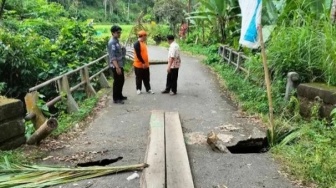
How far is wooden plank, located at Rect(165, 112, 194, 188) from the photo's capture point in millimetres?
4266

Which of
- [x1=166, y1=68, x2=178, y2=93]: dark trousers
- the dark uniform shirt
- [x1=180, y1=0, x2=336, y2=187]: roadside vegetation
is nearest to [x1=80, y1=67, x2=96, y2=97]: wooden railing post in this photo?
the dark uniform shirt

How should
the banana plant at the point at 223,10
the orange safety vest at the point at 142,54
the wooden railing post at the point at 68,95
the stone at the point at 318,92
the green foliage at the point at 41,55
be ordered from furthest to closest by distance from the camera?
1. the banana plant at the point at 223,10
2. the green foliage at the point at 41,55
3. the orange safety vest at the point at 142,54
4. the wooden railing post at the point at 68,95
5. the stone at the point at 318,92

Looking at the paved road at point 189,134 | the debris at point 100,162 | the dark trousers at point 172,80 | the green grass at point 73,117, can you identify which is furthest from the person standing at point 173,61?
the debris at point 100,162

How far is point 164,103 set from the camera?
29.9 ft

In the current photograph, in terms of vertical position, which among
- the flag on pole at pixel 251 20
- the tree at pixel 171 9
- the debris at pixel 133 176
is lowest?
the debris at pixel 133 176

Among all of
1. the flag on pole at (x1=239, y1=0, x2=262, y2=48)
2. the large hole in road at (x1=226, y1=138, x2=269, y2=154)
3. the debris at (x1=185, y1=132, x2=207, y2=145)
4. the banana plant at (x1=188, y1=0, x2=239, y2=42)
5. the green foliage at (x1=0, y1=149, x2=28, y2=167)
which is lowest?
the large hole in road at (x1=226, y1=138, x2=269, y2=154)

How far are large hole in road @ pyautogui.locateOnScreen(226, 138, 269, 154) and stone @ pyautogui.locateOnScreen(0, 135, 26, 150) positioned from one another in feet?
10.1

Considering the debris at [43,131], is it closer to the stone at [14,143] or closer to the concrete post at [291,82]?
the stone at [14,143]

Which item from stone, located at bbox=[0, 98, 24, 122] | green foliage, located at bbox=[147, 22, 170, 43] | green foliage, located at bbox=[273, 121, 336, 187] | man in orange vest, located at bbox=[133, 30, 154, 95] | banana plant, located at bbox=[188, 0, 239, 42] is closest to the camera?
green foliage, located at bbox=[273, 121, 336, 187]

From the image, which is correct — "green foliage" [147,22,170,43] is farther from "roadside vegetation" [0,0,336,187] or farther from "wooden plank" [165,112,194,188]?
"wooden plank" [165,112,194,188]

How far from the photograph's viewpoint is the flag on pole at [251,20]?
5902 millimetres

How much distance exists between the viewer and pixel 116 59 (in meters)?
8.46

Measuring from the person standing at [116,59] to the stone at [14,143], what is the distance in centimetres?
323

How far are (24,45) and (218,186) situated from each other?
25.7 feet
